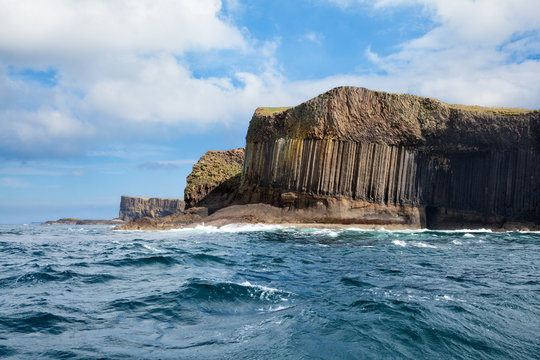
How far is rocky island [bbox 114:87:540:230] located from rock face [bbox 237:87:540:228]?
3.2 inches

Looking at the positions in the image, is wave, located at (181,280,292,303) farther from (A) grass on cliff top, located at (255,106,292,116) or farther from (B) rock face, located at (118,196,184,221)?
(B) rock face, located at (118,196,184,221)

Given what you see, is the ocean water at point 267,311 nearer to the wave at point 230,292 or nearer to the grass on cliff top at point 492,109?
the wave at point 230,292

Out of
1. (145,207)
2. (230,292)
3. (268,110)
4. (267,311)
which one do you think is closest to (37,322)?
(230,292)

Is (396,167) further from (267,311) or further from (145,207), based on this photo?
(145,207)

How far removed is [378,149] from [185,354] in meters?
32.5

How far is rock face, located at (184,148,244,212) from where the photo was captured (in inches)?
1738

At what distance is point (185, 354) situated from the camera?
16.5 ft

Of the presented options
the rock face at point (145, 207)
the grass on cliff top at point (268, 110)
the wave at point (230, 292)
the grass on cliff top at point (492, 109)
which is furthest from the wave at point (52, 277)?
the rock face at point (145, 207)

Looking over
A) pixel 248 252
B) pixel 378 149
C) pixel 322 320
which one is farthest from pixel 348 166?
pixel 322 320

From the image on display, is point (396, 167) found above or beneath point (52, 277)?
above

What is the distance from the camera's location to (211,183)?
4706 cm

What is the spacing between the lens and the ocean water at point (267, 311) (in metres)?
5.23

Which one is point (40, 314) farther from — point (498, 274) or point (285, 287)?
point (498, 274)

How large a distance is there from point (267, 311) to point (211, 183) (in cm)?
4049
